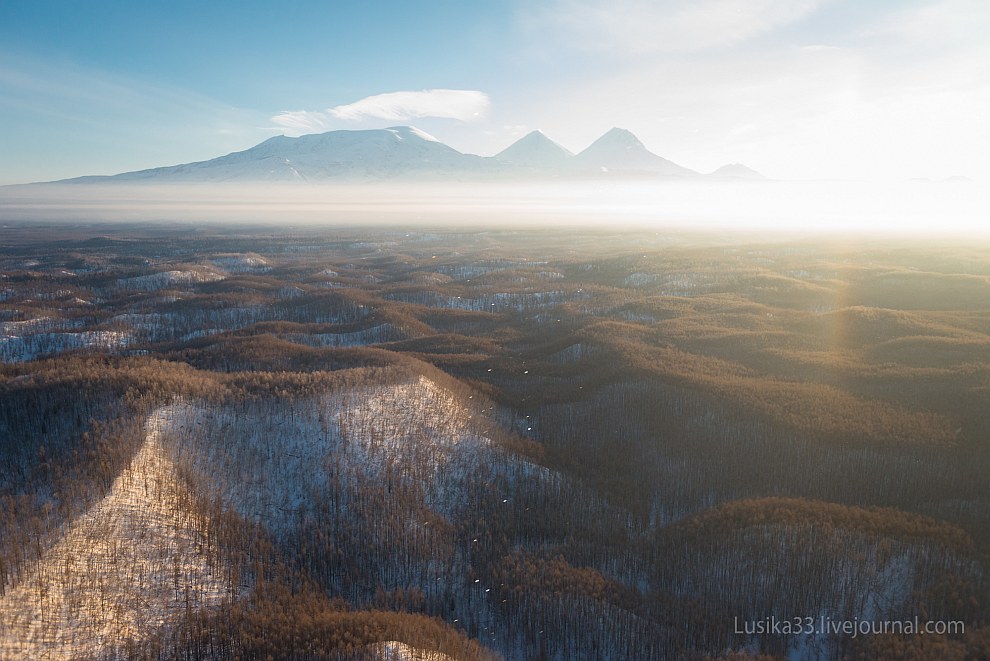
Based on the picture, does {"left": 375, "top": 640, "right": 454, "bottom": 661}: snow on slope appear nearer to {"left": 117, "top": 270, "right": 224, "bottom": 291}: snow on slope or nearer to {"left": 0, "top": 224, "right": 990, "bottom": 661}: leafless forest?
{"left": 0, "top": 224, "right": 990, "bottom": 661}: leafless forest

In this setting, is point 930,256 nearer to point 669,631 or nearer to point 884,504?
point 884,504

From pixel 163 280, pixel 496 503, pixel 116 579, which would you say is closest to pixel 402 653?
pixel 116 579

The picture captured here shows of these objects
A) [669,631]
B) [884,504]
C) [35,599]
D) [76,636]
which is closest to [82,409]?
[35,599]

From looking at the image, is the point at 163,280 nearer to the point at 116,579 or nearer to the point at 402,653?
the point at 116,579

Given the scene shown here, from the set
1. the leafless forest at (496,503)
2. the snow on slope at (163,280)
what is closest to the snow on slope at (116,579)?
the leafless forest at (496,503)

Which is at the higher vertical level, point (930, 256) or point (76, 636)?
point (930, 256)

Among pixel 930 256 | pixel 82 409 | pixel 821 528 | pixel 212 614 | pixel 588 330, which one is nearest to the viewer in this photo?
pixel 212 614

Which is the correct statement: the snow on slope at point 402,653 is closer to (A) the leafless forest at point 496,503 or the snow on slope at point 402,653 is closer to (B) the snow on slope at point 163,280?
(A) the leafless forest at point 496,503

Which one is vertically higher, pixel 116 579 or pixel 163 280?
pixel 163 280
